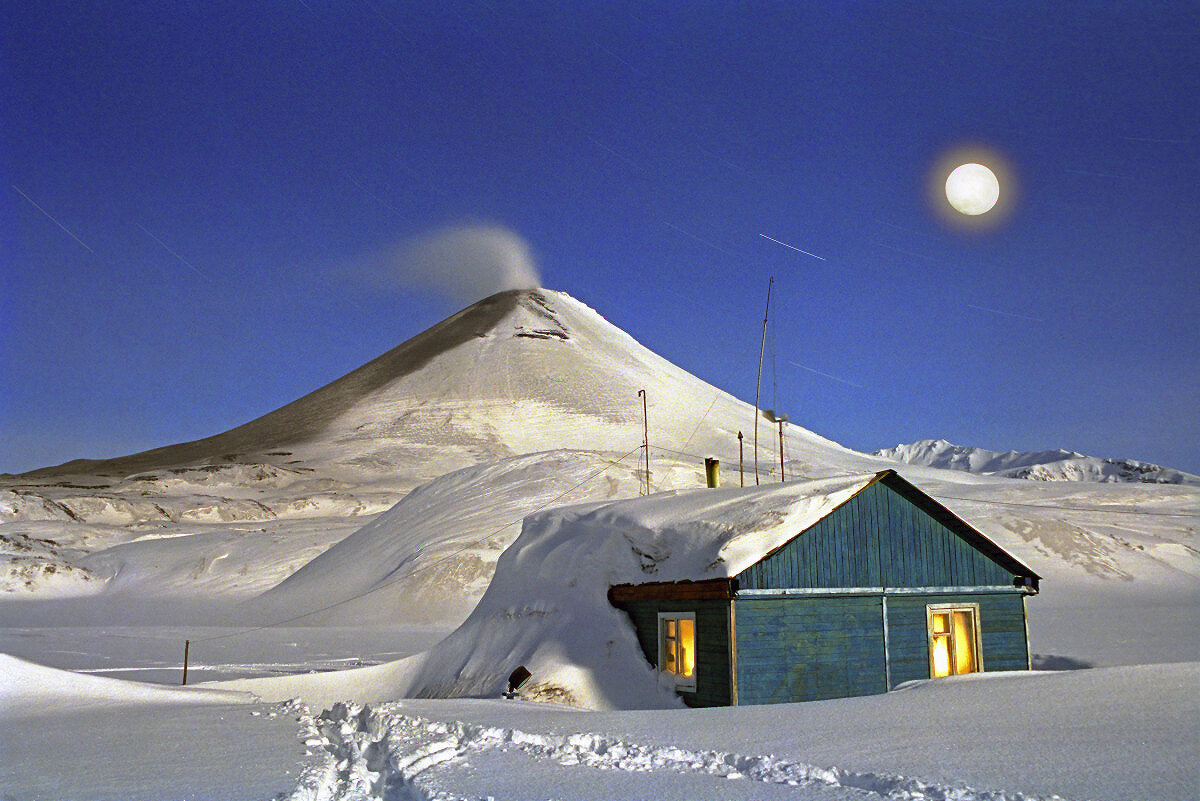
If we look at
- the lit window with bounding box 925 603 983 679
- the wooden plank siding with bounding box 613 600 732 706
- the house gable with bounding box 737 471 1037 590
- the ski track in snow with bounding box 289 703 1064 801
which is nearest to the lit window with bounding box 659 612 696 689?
the wooden plank siding with bounding box 613 600 732 706

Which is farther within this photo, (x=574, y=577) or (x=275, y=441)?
(x=275, y=441)

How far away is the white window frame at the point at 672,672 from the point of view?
17016 mm

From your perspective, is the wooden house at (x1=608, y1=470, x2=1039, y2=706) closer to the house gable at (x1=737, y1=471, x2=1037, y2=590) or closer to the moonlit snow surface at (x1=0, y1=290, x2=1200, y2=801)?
the house gable at (x1=737, y1=471, x2=1037, y2=590)

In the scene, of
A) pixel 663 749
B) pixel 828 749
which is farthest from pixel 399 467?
pixel 828 749

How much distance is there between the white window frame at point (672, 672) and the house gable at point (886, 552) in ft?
5.34

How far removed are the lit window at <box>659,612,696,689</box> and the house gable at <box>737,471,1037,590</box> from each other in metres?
1.96

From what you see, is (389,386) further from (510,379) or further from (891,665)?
(891,665)

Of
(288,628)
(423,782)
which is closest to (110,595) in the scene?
(288,628)

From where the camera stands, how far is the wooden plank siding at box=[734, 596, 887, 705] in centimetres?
1614

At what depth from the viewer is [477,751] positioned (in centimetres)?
970

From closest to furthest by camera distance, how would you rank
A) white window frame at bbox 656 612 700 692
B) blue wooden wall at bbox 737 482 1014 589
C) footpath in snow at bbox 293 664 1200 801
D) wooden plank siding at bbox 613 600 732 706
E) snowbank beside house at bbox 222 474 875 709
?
footpath in snow at bbox 293 664 1200 801 → wooden plank siding at bbox 613 600 732 706 → blue wooden wall at bbox 737 482 1014 589 → white window frame at bbox 656 612 700 692 → snowbank beside house at bbox 222 474 875 709

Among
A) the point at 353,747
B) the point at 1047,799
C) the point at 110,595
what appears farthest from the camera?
the point at 110,595

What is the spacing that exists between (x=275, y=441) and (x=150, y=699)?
137m

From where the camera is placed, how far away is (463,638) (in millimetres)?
22094
